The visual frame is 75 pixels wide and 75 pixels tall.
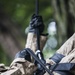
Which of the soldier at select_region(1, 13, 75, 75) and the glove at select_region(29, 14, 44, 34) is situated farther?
the glove at select_region(29, 14, 44, 34)

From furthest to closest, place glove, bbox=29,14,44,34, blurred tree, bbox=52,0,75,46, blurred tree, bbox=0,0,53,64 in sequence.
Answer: blurred tree, bbox=0,0,53,64 → blurred tree, bbox=52,0,75,46 → glove, bbox=29,14,44,34

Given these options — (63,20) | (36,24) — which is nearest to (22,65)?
(36,24)

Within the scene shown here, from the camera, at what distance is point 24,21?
3475 mm

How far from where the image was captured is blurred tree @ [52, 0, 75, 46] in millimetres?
2270

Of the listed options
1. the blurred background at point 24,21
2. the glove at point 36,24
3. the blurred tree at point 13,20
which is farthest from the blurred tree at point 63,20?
the glove at point 36,24

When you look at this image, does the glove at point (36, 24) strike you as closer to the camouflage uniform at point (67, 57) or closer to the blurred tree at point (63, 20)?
the camouflage uniform at point (67, 57)

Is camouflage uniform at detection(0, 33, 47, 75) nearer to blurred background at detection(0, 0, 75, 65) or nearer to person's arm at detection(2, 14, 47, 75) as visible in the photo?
person's arm at detection(2, 14, 47, 75)

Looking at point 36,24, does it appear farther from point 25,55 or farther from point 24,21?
point 24,21

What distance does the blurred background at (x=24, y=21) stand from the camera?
7.63ft

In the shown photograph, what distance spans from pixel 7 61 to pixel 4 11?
0.49 meters

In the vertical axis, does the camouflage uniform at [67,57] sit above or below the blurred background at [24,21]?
below

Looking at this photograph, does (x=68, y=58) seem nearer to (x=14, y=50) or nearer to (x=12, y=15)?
(x=14, y=50)

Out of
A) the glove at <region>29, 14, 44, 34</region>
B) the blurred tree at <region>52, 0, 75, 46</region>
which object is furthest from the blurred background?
the glove at <region>29, 14, 44, 34</region>

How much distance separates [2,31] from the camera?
2773 millimetres
